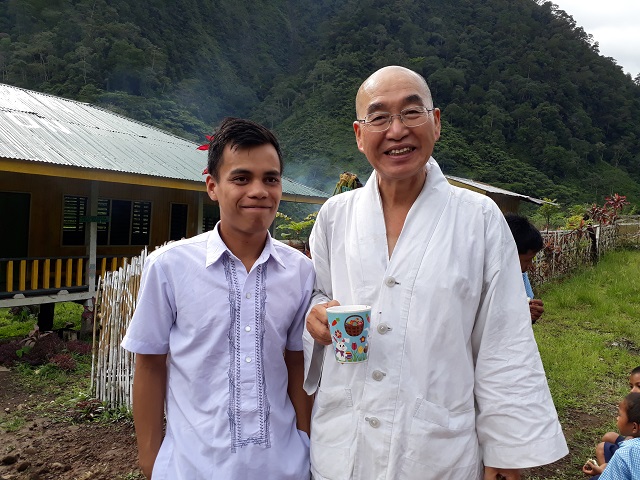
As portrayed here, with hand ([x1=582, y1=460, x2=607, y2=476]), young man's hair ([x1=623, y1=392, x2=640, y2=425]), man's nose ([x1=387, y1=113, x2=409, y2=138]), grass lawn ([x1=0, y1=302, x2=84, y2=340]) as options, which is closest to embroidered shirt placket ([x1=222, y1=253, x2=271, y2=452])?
man's nose ([x1=387, y1=113, x2=409, y2=138])

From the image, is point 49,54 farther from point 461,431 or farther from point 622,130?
point 622,130

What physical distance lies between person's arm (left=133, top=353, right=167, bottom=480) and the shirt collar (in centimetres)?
41

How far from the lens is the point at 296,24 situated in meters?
59.2

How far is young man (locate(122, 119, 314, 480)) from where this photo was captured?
1.71m

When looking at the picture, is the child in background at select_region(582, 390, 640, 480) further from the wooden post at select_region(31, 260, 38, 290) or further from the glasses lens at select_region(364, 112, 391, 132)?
the wooden post at select_region(31, 260, 38, 290)

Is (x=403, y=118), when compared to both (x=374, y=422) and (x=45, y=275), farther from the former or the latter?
(x=45, y=275)

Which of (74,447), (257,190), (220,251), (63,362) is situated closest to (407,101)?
(257,190)

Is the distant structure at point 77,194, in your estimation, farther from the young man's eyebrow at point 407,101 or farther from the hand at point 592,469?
the hand at point 592,469

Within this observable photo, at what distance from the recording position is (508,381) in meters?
1.57

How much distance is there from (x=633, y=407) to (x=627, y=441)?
3.39ft

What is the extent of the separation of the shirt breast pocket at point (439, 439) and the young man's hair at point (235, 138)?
102cm

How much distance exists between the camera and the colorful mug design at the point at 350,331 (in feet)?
5.20

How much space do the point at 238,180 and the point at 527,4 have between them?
71507mm

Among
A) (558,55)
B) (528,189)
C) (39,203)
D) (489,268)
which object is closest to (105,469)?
(489,268)
